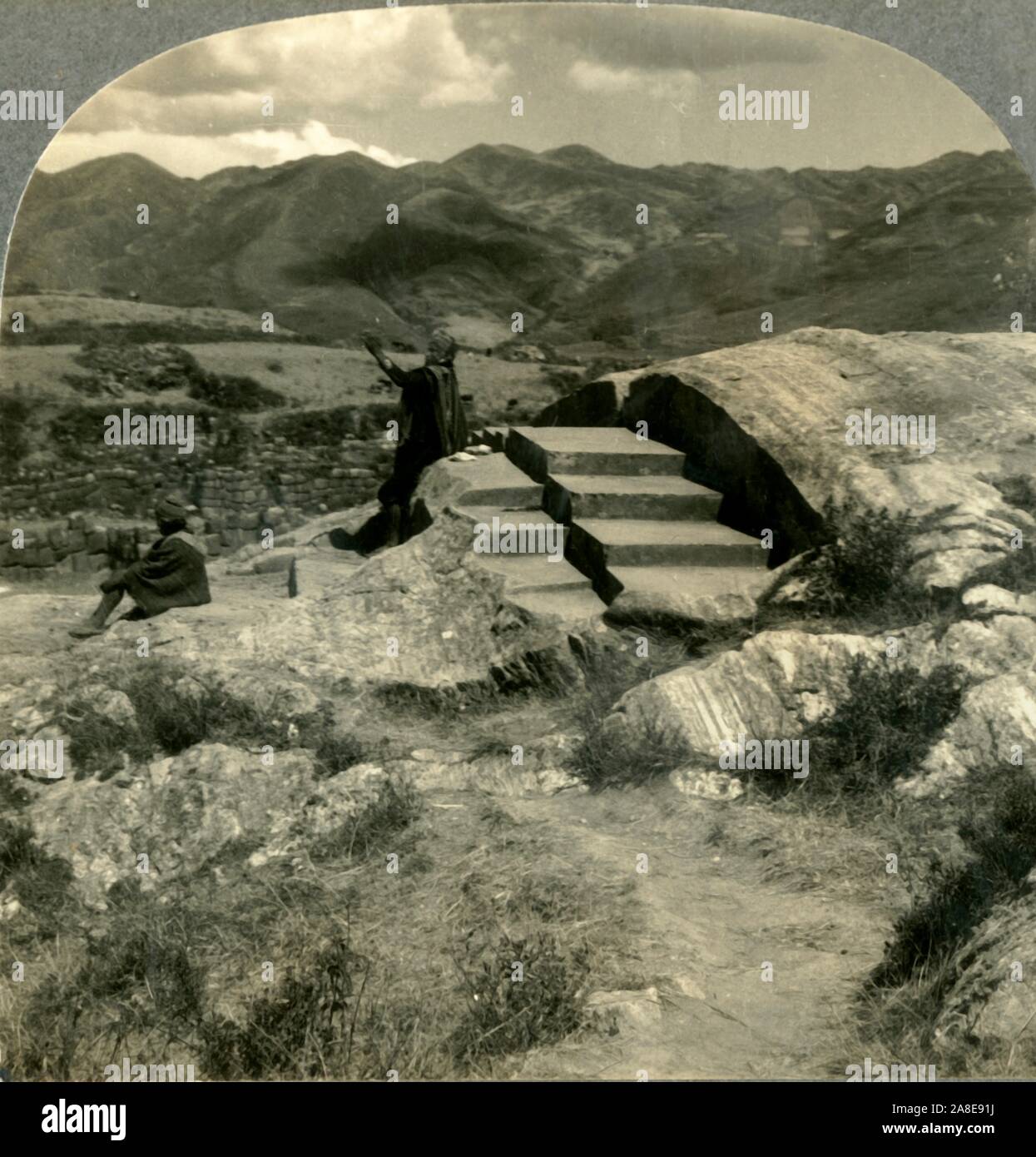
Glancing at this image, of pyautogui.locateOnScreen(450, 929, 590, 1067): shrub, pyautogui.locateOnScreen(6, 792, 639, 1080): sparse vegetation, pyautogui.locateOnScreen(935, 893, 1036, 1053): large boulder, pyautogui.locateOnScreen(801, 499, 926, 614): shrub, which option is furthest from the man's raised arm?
pyautogui.locateOnScreen(935, 893, 1036, 1053): large boulder

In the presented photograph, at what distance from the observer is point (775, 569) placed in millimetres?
5023

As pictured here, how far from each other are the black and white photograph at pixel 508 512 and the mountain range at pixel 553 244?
2 centimetres

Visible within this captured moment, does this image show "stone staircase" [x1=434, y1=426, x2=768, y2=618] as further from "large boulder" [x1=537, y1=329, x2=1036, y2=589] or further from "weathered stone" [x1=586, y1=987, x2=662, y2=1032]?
"weathered stone" [x1=586, y1=987, x2=662, y2=1032]

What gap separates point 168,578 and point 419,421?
45.6 inches

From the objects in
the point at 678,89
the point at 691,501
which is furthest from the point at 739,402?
the point at 678,89

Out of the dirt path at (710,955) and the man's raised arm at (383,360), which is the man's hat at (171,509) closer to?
the man's raised arm at (383,360)

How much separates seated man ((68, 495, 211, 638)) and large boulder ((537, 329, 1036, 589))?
157 centimetres

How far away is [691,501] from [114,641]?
2.19 m

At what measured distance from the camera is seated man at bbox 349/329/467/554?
17.7 ft

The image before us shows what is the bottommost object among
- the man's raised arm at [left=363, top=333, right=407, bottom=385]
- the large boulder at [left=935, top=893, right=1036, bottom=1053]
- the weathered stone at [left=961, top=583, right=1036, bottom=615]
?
the large boulder at [left=935, top=893, right=1036, bottom=1053]

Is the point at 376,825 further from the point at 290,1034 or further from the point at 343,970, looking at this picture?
the point at 290,1034

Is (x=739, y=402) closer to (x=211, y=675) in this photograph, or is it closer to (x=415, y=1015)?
(x=211, y=675)

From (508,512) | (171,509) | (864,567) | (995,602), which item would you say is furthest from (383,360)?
(995,602)

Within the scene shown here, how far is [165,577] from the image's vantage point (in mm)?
5223
